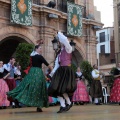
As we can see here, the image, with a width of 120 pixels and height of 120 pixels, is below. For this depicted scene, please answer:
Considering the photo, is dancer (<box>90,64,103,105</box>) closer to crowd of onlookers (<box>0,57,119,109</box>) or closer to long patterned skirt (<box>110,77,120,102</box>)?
crowd of onlookers (<box>0,57,119,109</box>)

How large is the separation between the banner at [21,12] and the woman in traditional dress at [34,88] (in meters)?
6.71

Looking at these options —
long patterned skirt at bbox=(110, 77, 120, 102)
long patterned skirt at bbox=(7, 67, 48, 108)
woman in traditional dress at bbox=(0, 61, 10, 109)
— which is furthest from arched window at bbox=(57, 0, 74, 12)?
long patterned skirt at bbox=(7, 67, 48, 108)

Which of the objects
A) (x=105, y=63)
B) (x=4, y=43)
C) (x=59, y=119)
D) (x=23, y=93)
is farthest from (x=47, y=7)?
(x=105, y=63)

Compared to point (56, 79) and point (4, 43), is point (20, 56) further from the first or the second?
point (56, 79)

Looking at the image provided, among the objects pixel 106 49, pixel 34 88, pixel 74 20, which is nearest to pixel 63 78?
pixel 34 88

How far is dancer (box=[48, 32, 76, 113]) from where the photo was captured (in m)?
6.57

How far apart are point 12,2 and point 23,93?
734cm

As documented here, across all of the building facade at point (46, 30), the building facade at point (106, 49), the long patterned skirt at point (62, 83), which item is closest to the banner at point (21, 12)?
the building facade at point (46, 30)

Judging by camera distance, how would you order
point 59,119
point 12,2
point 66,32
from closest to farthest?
point 59,119, point 12,2, point 66,32

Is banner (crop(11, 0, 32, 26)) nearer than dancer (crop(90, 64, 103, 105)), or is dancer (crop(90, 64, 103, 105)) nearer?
dancer (crop(90, 64, 103, 105))

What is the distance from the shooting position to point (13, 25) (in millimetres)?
13773

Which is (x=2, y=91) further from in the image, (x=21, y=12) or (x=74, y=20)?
(x=74, y=20)

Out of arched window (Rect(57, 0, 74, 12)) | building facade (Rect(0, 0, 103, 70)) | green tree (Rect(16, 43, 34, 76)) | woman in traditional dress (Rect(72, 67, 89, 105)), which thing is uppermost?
arched window (Rect(57, 0, 74, 12))

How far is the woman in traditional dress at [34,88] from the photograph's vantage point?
684cm
